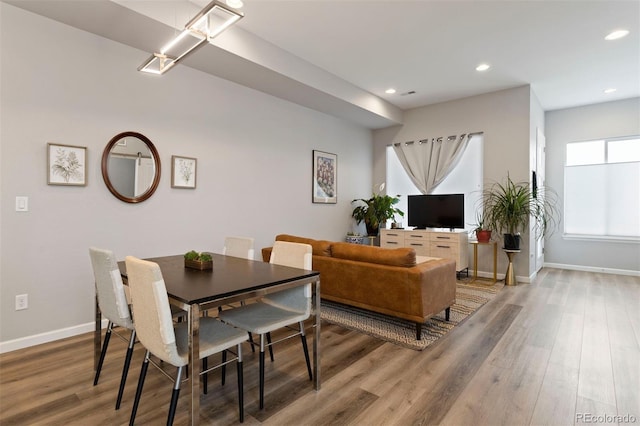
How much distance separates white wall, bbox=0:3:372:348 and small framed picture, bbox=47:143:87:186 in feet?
0.18

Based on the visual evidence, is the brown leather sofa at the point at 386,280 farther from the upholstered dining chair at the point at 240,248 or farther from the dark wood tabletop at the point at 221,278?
the dark wood tabletop at the point at 221,278

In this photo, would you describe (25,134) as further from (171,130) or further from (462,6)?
(462,6)

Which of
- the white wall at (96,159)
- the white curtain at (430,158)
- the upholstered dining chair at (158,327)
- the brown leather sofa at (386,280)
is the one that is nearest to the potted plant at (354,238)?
the white curtain at (430,158)

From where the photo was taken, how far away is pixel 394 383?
7.32 ft

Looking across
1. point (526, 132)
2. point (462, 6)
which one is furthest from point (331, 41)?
point (526, 132)

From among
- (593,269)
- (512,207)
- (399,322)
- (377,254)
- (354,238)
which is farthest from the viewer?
(354,238)

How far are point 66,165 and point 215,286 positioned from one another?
2.29 meters

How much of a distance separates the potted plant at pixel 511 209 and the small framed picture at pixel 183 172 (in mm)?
4550

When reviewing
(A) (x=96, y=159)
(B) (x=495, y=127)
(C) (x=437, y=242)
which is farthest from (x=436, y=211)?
(A) (x=96, y=159)

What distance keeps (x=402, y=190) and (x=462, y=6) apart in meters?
3.99

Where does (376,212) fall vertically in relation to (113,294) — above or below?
above

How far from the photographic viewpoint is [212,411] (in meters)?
1.92

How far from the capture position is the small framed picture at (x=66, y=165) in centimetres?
291

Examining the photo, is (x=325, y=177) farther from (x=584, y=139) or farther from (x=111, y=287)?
(x=584, y=139)
